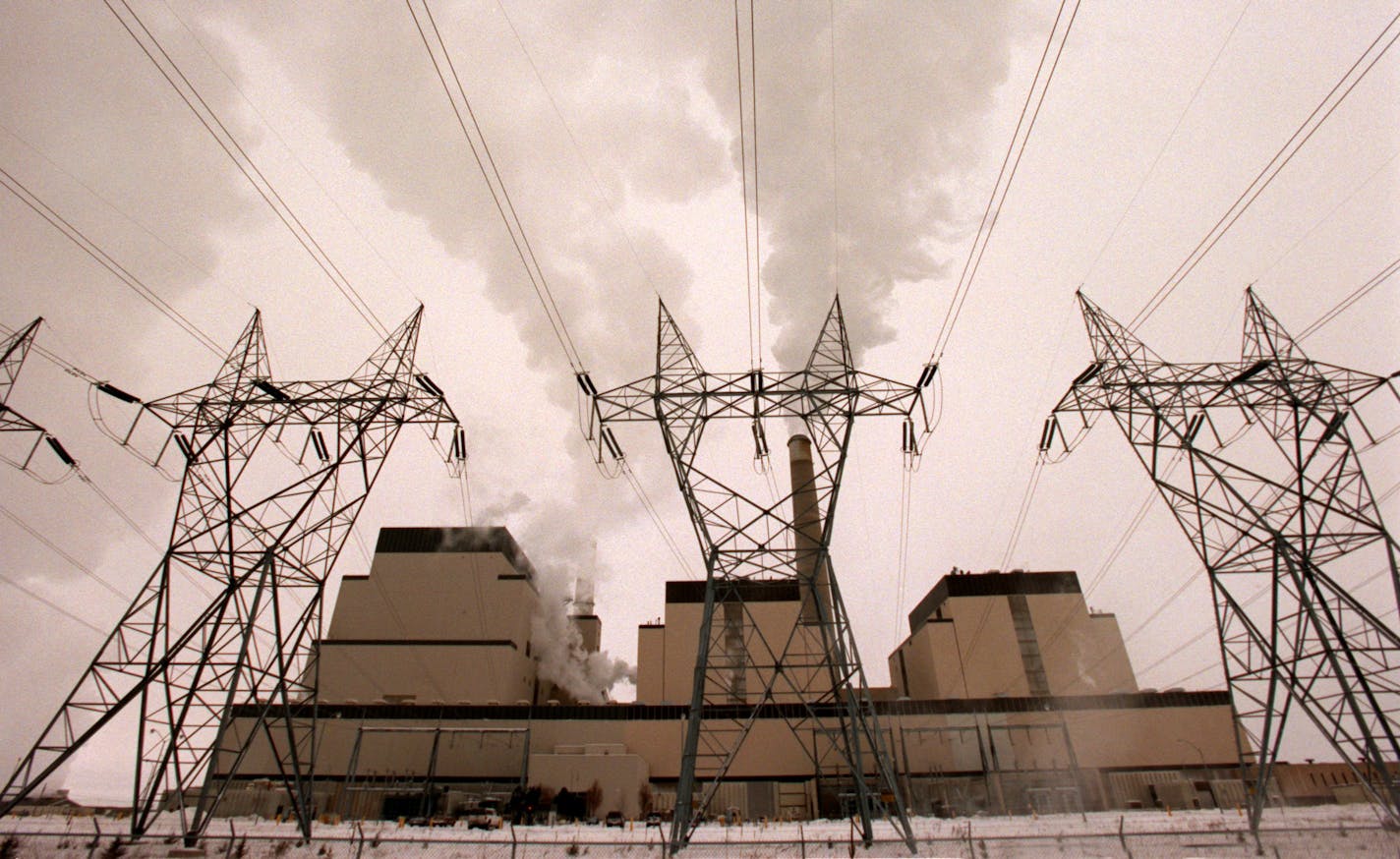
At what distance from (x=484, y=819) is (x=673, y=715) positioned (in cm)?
1409

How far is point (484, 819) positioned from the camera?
30.3 metres

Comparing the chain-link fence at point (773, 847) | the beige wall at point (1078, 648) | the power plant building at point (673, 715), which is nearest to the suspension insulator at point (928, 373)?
the chain-link fence at point (773, 847)

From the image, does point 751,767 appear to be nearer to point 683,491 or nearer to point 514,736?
point 514,736

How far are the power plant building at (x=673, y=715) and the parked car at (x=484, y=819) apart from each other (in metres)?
2.25

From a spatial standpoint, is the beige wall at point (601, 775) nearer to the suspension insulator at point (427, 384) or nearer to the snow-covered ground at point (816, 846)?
the snow-covered ground at point (816, 846)

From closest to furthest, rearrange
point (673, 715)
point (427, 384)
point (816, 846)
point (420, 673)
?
point (816, 846), point (427, 384), point (673, 715), point (420, 673)

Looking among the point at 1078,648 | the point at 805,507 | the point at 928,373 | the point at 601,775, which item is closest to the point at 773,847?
the point at 928,373

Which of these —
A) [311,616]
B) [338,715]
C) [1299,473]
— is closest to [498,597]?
[338,715]

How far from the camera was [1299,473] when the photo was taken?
1862 centimetres

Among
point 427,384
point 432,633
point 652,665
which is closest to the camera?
point 427,384

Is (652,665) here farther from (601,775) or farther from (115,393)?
(115,393)

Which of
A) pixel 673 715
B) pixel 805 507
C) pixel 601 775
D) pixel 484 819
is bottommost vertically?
A: pixel 484 819

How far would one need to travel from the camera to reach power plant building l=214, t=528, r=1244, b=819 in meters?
38.8

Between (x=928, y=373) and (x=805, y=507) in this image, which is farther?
(x=805, y=507)
